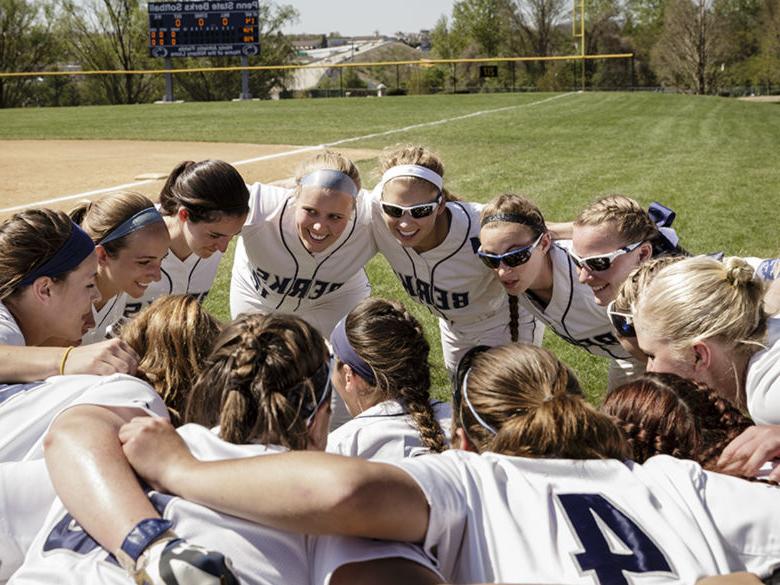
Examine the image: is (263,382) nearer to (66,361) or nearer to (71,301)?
(66,361)

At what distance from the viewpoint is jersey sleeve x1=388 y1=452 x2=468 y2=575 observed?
1.83 m

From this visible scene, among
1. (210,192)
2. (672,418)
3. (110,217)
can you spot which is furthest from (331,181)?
(672,418)

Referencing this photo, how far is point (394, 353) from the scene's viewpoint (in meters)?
3.13

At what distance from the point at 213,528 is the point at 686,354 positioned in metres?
1.65

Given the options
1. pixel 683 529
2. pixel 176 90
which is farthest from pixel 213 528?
pixel 176 90

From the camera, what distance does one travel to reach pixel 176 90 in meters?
58.4

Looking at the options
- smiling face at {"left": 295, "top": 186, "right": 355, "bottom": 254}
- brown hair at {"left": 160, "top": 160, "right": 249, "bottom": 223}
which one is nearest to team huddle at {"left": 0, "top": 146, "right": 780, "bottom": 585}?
brown hair at {"left": 160, "top": 160, "right": 249, "bottom": 223}

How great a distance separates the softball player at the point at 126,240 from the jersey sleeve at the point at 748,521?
257cm

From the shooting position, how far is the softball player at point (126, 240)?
3785 millimetres

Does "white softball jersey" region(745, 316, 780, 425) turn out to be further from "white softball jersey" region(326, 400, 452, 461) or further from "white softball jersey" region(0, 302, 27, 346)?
"white softball jersey" region(0, 302, 27, 346)

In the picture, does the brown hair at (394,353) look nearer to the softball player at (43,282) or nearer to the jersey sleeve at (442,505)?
the softball player at (43,282)

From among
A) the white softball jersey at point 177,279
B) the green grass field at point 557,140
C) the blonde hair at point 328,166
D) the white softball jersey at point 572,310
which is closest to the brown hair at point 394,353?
the white softball jersey at point 572,310

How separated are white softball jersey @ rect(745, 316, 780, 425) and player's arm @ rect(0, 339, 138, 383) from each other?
1.88 m

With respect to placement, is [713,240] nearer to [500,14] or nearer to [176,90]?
[176,90]
